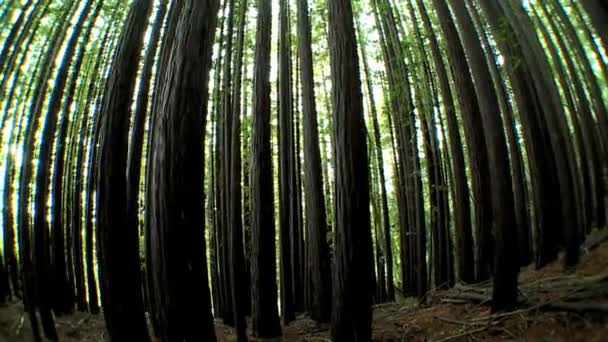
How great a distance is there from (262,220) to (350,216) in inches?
60.7

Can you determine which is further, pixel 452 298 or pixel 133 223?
pixel 452 298

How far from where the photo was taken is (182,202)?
84.4 inches

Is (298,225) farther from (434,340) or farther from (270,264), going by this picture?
(434,340)

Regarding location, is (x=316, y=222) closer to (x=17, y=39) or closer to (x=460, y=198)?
(x=460, y=198)

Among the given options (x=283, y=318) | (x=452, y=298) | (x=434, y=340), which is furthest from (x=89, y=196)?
(x=452, y=298)

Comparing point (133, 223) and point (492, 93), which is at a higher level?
point (492, 93)

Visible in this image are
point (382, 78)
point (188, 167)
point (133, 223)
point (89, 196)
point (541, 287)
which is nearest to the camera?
point (188, 167)

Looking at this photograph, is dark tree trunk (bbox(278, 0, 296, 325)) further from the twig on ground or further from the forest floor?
the twig on ground

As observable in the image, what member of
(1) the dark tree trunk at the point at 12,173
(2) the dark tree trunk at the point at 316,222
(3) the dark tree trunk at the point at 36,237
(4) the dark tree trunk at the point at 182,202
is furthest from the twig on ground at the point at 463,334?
(1) the dark tree trunk at the point at 12,173

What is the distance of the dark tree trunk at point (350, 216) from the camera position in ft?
8.59

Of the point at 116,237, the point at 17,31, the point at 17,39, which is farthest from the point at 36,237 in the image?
the point at 17,39

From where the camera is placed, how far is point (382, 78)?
6469 mm

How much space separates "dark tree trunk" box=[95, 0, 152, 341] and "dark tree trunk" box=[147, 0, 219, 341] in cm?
48

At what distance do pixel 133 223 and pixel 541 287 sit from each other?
3520mm
